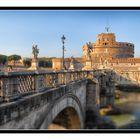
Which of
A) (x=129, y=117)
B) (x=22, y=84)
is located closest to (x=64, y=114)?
(x=129, y=117)

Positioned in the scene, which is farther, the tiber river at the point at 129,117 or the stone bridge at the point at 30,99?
the tiber river at the point at 129,117

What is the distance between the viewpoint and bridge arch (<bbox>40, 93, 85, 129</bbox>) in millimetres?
4984

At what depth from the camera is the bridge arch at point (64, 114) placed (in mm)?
4984

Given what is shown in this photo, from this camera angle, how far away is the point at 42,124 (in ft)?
14.8

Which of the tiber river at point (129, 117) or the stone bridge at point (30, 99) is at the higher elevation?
the stone bridge at point (30, 99)

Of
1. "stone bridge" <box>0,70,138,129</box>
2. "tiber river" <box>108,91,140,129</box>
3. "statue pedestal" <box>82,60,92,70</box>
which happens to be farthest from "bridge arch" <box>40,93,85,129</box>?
"statue pedestal" <box>82,60,92,70</box>

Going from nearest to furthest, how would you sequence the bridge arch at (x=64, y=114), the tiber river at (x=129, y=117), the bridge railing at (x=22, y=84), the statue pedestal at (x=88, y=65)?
1. the bridge railing at (x=22, y=84)
2. the bridge arch at (x=64, y=114)
3. the tiber river at (x=129, y=117)
4. the statue pedestal at (x=88, y=65)

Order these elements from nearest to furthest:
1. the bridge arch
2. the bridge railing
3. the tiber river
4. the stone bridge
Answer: the stone bridge < the bridge railing < the bridge arch < the tiber river

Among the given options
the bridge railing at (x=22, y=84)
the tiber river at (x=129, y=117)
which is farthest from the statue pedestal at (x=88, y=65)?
the bridge railing at (x=22, y=84)

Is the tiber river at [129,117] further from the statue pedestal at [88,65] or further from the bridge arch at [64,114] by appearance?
the statue pedestal at [88,65]

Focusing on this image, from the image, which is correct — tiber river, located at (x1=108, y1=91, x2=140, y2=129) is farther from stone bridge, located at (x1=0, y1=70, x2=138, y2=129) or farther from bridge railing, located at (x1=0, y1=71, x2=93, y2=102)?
bridge railing, located at (x1=0, y1=71, x2=93, y2=102)

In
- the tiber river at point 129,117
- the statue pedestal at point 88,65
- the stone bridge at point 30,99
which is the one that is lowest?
the tiber river at point 129,117
